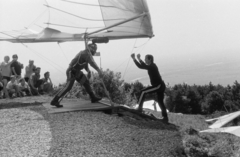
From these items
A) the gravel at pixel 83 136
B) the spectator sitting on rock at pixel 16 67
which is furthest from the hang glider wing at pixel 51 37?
the spectator sitting on rock at pixel 16 67

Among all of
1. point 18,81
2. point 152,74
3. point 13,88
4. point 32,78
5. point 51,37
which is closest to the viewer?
point 152,74

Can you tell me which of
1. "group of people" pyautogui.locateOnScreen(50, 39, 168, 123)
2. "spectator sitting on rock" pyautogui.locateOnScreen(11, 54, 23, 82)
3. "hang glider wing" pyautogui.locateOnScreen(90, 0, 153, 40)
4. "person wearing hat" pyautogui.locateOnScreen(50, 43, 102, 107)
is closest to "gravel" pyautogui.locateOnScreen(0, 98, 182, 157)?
"person wearing hat" pyautogui.locateOnScreen(50, 43, 102, 107)

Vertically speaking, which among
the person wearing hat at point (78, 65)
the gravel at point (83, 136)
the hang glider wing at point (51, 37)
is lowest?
the gravel at point (83, 136)

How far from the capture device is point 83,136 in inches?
289

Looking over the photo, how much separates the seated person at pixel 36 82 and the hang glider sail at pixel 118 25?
4.19m

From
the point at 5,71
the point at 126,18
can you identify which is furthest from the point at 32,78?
the point at 126,18

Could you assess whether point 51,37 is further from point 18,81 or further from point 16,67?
point 18,81

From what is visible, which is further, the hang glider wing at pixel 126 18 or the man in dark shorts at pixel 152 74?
the hang glider wing at pixel 126 18

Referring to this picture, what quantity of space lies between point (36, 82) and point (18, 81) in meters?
0.89

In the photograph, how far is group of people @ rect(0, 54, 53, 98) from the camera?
15.4 m

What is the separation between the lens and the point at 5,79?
1527cm

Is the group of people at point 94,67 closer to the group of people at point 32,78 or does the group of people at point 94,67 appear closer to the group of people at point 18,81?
→ the group of people at point 32,78

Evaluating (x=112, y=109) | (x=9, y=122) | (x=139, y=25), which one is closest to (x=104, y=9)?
(x=139, y=25)

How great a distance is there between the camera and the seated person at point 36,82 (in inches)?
617
